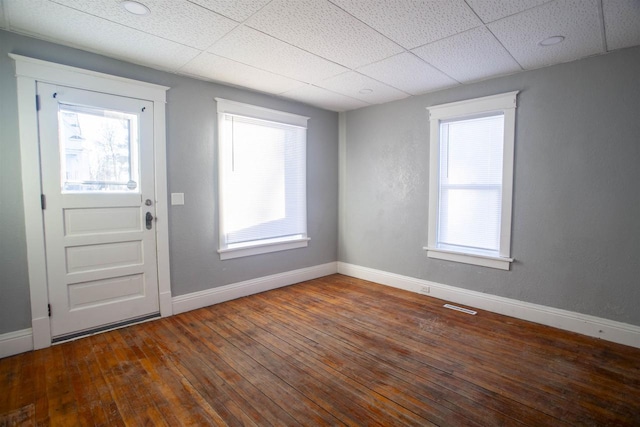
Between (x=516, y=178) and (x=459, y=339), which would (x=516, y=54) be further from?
(x=459, y=339)

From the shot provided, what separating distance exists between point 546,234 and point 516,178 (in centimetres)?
62

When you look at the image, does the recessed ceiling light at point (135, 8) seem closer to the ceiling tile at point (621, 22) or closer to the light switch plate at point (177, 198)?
the light switch plate at point (177, 198)

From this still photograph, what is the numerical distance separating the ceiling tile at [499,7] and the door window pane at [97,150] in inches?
118

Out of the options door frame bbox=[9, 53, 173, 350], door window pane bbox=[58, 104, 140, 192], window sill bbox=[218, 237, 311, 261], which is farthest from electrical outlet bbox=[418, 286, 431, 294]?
door frame bbox=[9, 53, 173, 350]

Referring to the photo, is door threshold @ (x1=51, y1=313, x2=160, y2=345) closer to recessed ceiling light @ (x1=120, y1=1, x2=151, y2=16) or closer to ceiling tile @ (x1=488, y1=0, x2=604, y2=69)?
recessed ceiling light @ (x1=120, y1=1, x2=151, y2=16)

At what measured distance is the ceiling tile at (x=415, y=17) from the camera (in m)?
2.02

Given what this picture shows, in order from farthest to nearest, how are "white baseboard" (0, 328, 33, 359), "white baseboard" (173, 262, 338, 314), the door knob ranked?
"white baseboard" (173, 262, 338, 314)
the door knob
"white baseboard" (0, 328, 33, 359)

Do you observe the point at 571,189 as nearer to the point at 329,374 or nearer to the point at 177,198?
the point at 329,374

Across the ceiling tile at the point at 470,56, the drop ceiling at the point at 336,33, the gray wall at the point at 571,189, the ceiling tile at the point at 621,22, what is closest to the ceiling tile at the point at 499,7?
the drop ceiling at the point at 336,33

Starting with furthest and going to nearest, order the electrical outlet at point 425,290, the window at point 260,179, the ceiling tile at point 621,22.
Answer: the electrical outlet at point 425,290 < the window at point 260,179 < the ceiling tile at point 621,22

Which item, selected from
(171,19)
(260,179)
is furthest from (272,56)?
(260,179)

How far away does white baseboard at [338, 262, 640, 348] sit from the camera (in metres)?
2.68

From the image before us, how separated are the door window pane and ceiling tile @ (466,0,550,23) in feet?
9.83

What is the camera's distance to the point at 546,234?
121 inches
